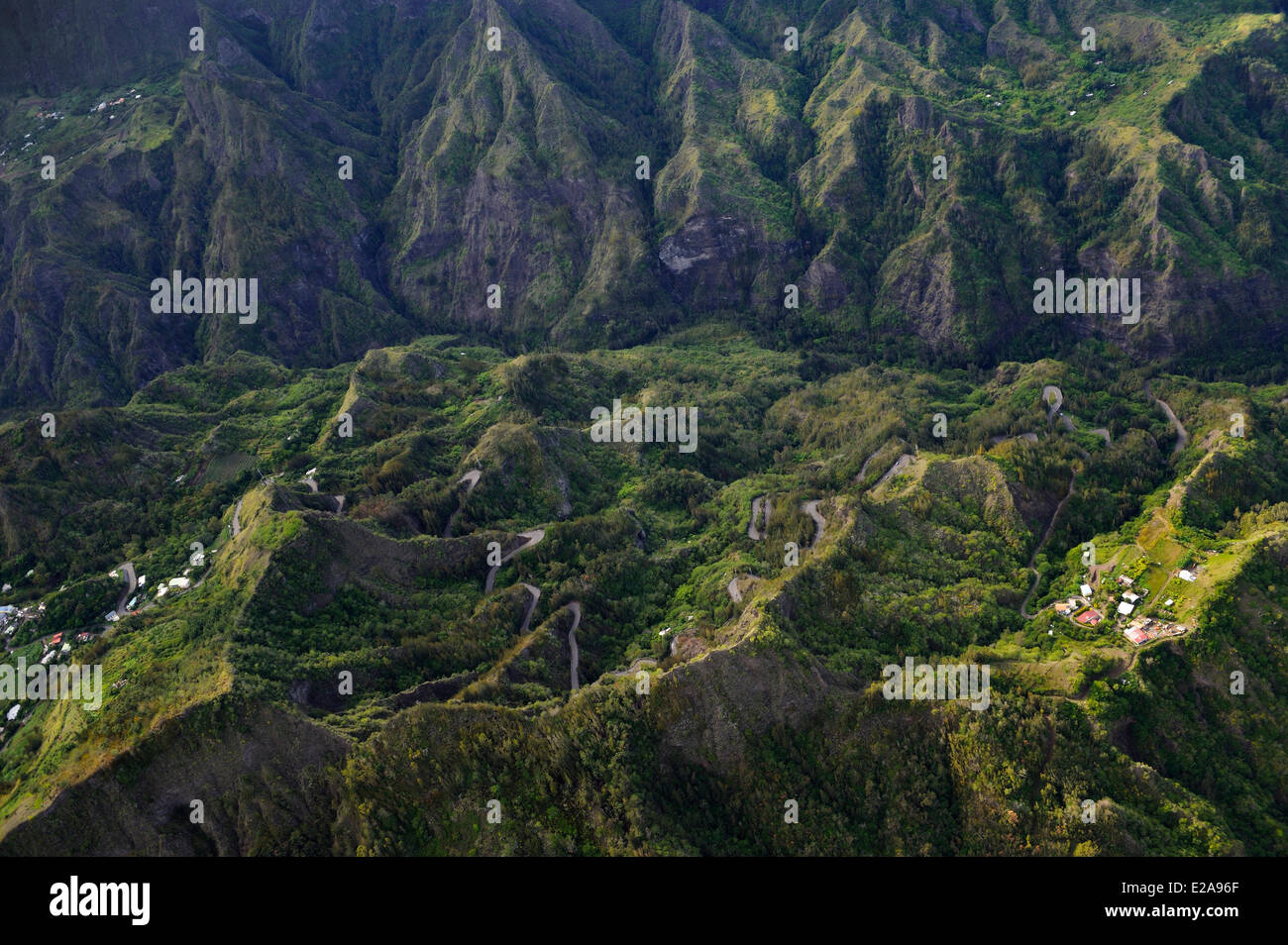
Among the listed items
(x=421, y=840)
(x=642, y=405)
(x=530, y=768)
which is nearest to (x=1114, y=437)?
(x=642, y=405)

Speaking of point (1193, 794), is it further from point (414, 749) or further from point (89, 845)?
point (89, 845)

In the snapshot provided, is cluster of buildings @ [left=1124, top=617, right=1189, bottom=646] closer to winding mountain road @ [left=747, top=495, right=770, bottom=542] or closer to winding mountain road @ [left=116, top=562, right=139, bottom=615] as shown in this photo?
winding mountain road @ [left=747, top=495, right=770, bottom=542]

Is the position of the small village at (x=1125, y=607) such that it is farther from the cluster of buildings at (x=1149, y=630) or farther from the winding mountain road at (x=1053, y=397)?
the winding mountain road at (x=1053, y=397)

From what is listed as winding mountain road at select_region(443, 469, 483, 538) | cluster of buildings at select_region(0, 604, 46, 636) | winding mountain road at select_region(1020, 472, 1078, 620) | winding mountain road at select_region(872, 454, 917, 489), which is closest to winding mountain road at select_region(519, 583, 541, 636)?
winding mountain road at select_region(443, 469, 483, 538)

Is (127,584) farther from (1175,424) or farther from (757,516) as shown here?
(1175,424)

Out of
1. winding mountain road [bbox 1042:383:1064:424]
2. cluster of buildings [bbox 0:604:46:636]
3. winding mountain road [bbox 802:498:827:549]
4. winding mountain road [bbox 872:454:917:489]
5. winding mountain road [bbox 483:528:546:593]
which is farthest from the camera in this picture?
winding mountain road [bbox 1042:383:1064:424]

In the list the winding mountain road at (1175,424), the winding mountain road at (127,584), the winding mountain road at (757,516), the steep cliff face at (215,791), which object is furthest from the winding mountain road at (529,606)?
the winding mountain road at (1175,424)

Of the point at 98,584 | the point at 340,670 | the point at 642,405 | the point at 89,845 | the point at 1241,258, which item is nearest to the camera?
the point at 89,845

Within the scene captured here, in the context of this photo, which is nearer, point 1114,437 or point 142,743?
point 142,743

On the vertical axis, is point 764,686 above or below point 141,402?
below

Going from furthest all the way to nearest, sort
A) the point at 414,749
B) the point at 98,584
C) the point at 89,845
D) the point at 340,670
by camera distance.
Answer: the point at 98,584 < the point at 340,670 < the point at 414,749 < the point at 89,845

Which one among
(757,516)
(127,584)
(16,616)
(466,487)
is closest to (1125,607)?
(757,516)
